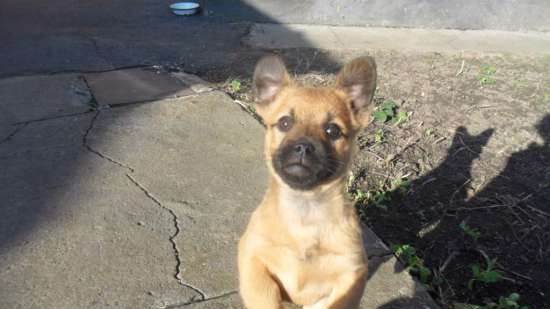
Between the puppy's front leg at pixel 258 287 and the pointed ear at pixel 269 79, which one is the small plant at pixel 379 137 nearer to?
the pointed ear at pixel 269 79

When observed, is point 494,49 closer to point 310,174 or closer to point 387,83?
point 387,83

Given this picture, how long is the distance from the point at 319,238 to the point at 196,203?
1.23m

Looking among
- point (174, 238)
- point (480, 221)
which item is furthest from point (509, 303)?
point (174, 238)

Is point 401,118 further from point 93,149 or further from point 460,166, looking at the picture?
point 93,149

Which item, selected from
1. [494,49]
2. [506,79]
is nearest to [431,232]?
[506,79]

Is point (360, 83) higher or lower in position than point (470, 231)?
higher

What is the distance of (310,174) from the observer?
259 cm

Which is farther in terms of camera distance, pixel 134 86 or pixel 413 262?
pixel 134 86

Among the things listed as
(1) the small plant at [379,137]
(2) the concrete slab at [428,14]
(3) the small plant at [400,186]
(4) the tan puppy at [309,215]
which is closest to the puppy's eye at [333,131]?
(4) the tan puppy at [309,215]

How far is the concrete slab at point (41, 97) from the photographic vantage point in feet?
15.5

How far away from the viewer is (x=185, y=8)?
8422 mm

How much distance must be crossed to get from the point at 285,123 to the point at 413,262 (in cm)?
115

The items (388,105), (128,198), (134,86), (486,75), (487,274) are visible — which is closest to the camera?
(487,274)

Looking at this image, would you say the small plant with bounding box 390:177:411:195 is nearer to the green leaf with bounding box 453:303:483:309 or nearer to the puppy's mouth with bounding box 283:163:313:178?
the green leaf with bounding box 453:303:483:309
